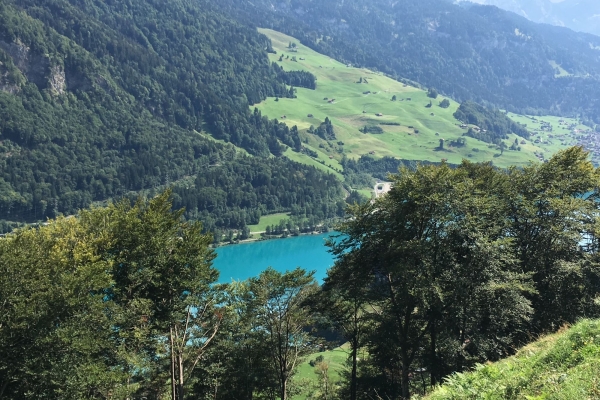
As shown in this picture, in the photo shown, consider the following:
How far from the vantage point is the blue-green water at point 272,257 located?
386ft

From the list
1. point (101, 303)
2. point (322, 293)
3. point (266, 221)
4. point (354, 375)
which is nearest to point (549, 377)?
point (101, 303)

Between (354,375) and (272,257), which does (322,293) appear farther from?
(272,257)

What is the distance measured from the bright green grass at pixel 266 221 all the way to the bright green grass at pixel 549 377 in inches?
6133

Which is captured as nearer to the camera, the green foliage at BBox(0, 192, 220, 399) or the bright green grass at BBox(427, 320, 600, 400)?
the bright green grass at BBox(427, 320, 600, 400)

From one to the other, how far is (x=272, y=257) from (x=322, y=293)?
10956cm

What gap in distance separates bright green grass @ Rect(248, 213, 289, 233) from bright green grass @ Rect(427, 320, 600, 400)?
155773mm

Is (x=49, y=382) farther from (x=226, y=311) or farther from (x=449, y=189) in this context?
(x=449, y=189)

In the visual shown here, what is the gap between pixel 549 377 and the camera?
8508 mm

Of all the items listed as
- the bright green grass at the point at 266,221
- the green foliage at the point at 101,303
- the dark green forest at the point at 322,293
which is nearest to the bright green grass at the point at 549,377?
the dark green forest at the point at 322,293

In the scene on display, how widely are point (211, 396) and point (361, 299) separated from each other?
38.3 feet

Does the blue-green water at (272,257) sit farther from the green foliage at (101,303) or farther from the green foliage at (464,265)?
the green foliage at (464,265)

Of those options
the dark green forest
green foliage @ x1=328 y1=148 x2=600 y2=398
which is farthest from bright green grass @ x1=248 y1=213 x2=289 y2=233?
green foliage @ x1=328 y1=148 x2=600 y2=398

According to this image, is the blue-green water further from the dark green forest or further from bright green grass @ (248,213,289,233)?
the dark green forest

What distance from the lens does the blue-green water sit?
117562 mm
